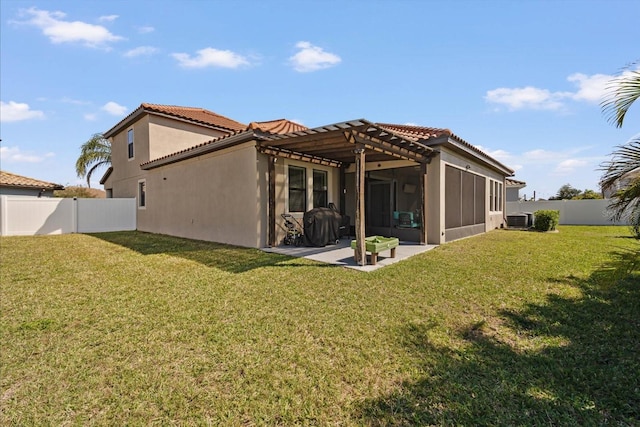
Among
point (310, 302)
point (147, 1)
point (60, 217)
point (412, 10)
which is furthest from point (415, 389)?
point (60, 217)

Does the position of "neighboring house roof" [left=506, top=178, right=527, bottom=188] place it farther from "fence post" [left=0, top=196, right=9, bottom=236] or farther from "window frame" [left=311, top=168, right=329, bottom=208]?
"fence post" [left=0, top=196, right=9, bottom=236]

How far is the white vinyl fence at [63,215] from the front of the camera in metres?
14.5

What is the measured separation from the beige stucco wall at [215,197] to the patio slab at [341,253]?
3.95ft

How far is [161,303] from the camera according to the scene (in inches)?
179

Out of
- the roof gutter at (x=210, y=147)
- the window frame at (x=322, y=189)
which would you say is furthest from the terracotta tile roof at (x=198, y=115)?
the window frame at (x=322, y=189)

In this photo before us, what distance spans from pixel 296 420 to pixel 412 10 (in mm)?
9362

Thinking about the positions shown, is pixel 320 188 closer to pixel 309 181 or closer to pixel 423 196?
pixel 309 181

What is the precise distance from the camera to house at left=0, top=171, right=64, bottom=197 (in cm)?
1662

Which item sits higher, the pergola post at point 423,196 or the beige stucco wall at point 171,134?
the beige stucco wall at point 171,134

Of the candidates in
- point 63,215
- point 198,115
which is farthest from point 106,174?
point 198,115

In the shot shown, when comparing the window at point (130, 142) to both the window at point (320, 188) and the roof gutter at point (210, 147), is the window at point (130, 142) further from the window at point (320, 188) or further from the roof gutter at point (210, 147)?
the window at point (320, 188)

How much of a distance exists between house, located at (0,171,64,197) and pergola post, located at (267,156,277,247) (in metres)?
17.0

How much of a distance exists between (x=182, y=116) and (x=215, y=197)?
7.95 meters

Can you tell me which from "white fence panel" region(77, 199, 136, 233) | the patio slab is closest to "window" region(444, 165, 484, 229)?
the patio slab
